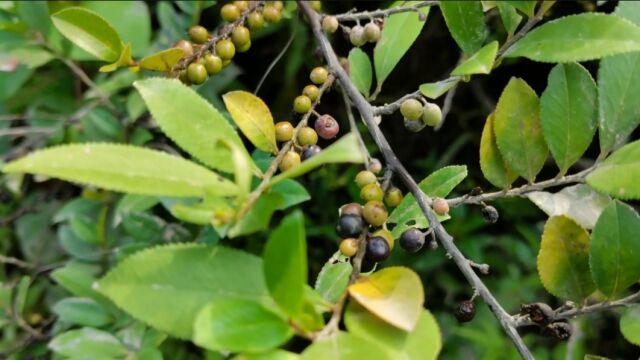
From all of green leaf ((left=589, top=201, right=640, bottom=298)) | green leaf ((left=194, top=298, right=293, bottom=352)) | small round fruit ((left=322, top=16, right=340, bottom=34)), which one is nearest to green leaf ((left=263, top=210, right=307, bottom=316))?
green leaf ((left=194, top=298, right=293, bottom=352))

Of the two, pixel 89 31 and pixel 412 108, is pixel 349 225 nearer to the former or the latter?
pixel 412 108

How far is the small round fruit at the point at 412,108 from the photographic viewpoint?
859mm

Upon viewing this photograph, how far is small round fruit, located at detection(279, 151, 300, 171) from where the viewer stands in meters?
0.80

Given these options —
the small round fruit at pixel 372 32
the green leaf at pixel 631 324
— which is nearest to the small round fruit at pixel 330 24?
the small round fruit at pixel 372 32

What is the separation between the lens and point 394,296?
659 mm

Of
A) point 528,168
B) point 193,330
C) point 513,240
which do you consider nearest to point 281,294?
point 193,330

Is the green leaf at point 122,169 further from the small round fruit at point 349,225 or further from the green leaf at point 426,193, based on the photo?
the green leaf at point 426,193

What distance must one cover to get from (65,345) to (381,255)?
1.97 feet

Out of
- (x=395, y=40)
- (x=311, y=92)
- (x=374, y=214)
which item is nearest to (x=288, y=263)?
(x=374, y=214)

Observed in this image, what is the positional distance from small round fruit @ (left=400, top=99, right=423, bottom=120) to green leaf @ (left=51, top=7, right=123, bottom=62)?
385 millimetres

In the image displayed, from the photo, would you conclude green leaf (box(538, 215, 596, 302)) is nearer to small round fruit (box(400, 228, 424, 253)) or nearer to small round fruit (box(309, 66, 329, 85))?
small round fruit (box(400, 228, 424, 253))

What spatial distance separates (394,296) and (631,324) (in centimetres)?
29

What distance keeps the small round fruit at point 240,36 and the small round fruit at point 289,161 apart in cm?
29

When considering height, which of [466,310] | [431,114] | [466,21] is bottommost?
[466,310]
